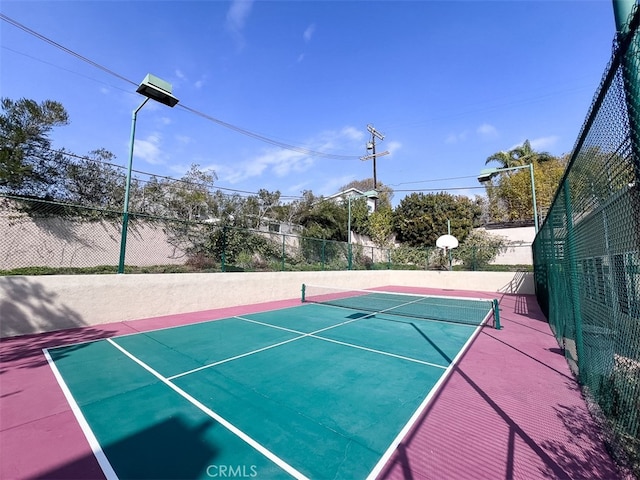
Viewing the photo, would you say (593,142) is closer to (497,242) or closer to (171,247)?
(171,247)

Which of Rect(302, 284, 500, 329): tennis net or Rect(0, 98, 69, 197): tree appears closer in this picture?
Rect(302, 284, 500, 329): tennis net

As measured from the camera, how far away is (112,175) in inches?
606

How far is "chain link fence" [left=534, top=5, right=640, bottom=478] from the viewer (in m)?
1.98

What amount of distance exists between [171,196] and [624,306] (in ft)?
64.8

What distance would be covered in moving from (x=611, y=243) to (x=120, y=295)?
33.0 feet

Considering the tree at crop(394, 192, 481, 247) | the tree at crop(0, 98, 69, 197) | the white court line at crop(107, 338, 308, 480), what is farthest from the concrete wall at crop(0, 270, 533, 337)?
the tree at crop(394, 192, 481, 247)

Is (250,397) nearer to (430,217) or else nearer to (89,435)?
(89,435)

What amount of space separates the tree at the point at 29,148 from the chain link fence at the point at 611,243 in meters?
16.5

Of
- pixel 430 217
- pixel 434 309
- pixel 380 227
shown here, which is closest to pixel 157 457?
pixel 434 309

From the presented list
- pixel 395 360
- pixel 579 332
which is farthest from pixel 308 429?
pixel 579 332

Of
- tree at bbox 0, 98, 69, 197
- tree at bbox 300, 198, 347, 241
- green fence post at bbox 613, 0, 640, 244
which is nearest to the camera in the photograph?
green fence post at bbox 613, 0, 640, 244

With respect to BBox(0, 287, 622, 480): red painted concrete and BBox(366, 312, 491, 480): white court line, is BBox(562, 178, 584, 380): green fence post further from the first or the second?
BBox(366, 312, 491, 480): white court line

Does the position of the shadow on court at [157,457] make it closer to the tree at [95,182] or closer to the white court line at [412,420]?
the white court line at [412,420]

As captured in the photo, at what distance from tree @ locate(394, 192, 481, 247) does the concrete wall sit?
14.9m
